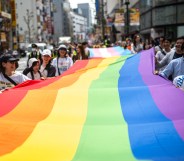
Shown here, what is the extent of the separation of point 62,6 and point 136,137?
627ft

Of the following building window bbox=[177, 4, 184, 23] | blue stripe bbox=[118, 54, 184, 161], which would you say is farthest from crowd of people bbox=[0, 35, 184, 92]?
building window bbox=[177, 4, 184, 23]

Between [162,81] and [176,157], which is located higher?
[162,81]

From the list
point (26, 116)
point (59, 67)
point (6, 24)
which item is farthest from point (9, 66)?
point (6, 24)

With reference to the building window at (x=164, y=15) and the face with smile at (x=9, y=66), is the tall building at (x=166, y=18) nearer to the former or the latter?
the building window at (x=164, y=15)

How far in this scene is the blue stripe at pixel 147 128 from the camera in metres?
4.03

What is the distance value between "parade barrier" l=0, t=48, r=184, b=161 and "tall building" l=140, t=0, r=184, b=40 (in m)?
30.7

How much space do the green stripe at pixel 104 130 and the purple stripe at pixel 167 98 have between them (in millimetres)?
508

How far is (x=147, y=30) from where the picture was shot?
145ft

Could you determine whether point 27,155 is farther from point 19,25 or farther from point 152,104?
point 19,25

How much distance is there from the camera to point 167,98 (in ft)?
18.0

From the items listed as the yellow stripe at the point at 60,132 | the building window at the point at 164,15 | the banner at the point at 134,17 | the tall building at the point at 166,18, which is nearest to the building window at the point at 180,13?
the tall building at the point at 166,18

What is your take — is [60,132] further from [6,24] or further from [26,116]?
[6,24]

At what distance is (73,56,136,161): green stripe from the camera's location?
4.09 metres

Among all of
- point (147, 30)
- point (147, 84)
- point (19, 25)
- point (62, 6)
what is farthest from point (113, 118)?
point (62, 6)
